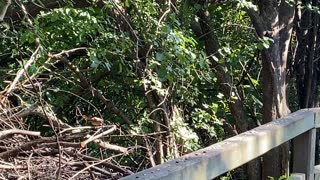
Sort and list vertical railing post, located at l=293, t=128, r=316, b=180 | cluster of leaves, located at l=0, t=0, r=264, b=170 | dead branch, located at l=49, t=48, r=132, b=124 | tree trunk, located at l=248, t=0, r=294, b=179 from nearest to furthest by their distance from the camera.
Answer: vertical railing post, located at l=293, t=128, r=316, b=180 < cluster of leaves, located at l=0, t=0, r=264, b=170 < dead branch, located at l=49, t=48, r=132, b=124 < tree trunk, located at l=248, t=0, r=294, b=179

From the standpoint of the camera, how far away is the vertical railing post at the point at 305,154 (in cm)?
283

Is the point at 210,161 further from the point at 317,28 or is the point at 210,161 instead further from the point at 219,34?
the point at 317,28

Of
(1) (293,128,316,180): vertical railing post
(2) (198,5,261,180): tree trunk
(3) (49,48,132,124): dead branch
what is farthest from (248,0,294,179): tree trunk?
(1) (293,128,316,180): vertical railing post

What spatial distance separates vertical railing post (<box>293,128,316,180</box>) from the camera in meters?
2.83

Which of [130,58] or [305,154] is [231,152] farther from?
[130,58]

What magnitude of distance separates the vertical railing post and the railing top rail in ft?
0.24

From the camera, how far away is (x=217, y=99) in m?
5.72

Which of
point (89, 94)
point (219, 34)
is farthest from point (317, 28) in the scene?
point (89, 94)

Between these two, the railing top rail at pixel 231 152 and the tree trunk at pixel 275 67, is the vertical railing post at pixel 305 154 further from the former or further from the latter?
the tree trunk at pixel 275 67

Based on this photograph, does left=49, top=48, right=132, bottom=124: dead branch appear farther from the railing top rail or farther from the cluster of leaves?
the railing top rail

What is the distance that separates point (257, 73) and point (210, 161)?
4825 mm

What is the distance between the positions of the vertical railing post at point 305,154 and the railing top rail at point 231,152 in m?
0.07

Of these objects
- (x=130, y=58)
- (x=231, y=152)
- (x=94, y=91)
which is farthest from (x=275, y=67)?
(x=231, y=152)

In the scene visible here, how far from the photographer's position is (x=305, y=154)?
9.32 ft
